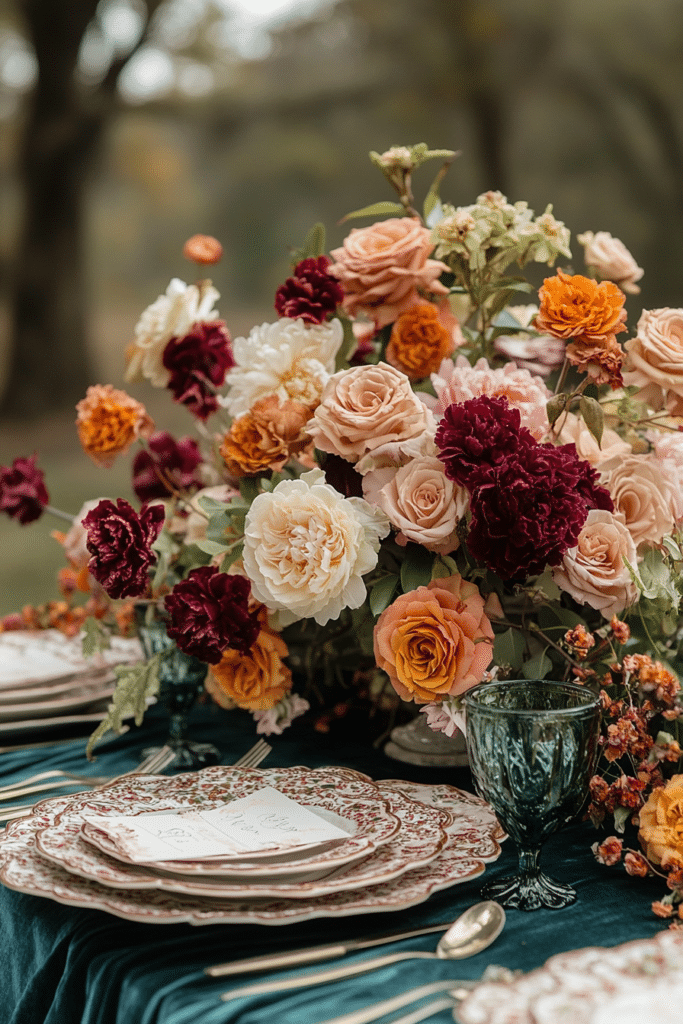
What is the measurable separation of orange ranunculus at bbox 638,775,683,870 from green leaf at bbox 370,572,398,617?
0.79ft

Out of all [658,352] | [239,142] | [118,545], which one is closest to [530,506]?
[658,352]

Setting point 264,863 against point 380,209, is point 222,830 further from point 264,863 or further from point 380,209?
point 380,209

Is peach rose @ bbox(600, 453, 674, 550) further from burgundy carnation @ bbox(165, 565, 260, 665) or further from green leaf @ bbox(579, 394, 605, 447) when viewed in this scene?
burgundy carnation @ bbox(165, 565, 260, 665)

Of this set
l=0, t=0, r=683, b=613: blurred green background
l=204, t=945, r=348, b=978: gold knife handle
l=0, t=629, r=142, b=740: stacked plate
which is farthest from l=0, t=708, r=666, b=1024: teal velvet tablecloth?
l=0, t=0, r=683, b=613: blurred green background

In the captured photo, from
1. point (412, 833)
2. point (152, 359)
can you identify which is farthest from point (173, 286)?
point (412, 833)

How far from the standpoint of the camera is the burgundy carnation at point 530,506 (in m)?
0.66

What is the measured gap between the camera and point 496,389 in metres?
0.80

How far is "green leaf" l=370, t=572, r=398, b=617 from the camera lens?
782 mm

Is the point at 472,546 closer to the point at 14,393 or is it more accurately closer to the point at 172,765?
the point at 172,765

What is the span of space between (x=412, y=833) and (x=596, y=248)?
64 centimetres

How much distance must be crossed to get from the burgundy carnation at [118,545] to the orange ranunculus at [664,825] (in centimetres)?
42

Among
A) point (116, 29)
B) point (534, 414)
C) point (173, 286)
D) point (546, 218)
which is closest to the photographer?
point (534, 414)

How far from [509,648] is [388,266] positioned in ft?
1.17

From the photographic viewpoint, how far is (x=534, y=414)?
0.80 metres
